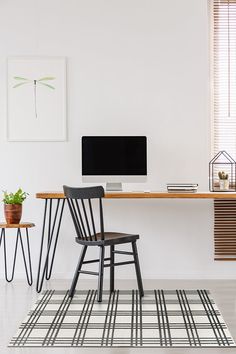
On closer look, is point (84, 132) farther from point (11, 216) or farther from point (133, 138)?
point (11, 216)

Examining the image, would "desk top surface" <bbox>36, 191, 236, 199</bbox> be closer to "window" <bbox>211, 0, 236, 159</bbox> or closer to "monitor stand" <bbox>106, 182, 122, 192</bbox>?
"monitor stand" <bbox>106, 182, 122, 192</bbox>

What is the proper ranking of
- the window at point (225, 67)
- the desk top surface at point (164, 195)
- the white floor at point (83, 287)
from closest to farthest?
1. the white floor at point (83, 287)
2. the desk top surface at point (164, 195)
3. the window at point (225, 67)

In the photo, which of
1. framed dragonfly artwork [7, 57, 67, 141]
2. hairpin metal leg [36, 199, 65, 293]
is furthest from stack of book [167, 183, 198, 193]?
framed dragonfly artwork [7, 57, 67, 141]

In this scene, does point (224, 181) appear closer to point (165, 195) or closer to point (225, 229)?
point (225, 229)

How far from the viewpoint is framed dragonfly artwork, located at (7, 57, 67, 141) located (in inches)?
187

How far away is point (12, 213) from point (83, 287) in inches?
29.0

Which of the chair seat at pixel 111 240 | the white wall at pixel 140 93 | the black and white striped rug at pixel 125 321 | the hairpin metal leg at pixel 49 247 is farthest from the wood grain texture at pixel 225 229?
the hairpin metal leg at pixel 49 247

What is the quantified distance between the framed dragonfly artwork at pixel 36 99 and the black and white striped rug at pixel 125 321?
131cm

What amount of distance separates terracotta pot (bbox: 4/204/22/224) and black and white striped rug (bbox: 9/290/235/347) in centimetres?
61

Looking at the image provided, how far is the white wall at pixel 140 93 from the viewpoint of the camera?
4.75m

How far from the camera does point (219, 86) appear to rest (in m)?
4.85

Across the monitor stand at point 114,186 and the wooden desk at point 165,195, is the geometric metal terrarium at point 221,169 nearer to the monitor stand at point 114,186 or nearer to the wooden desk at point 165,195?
the wooden desk at point 165,195

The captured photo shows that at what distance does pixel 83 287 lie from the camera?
4.38 meters

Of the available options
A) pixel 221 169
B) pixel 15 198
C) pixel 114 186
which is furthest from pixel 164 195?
pixel 15 198
